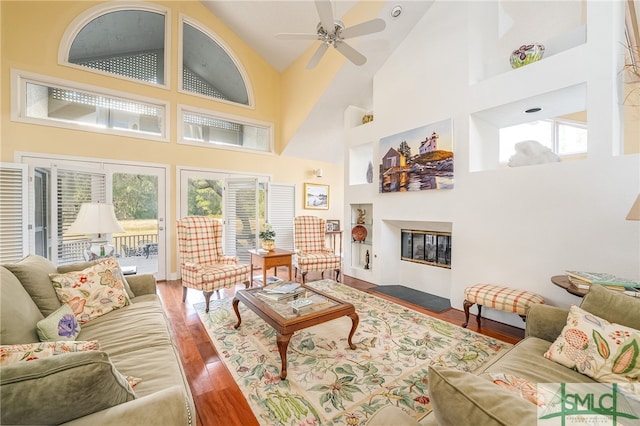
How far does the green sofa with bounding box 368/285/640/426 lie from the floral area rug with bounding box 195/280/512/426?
202 millimetres

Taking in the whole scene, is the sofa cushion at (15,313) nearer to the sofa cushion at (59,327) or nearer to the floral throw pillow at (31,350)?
the sofa cushion at (59,327)

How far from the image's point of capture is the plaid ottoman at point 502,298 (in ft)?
7.76

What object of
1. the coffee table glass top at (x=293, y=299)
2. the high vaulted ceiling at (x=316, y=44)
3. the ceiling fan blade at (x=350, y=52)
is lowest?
the coffee table glass top at (x=293, y=299)

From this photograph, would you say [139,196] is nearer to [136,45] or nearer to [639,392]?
[136,45]

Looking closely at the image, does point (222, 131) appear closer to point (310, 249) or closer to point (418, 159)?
point (310, 249)

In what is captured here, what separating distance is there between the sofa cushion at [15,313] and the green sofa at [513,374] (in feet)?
5.48

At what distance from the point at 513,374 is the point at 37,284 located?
9.57 ft

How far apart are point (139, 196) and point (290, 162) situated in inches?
122

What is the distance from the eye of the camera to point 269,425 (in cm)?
154

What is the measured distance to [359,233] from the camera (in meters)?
4.71

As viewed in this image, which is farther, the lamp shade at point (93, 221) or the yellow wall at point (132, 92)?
the yellow wall at point (132, 92)

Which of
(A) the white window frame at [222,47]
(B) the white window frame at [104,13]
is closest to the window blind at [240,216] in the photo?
(A) the white window frame at [222,47]

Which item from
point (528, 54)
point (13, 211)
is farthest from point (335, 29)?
point (13, 211)

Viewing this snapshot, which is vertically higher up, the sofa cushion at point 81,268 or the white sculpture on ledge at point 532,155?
the white sculpture on ledge at point 532,155
